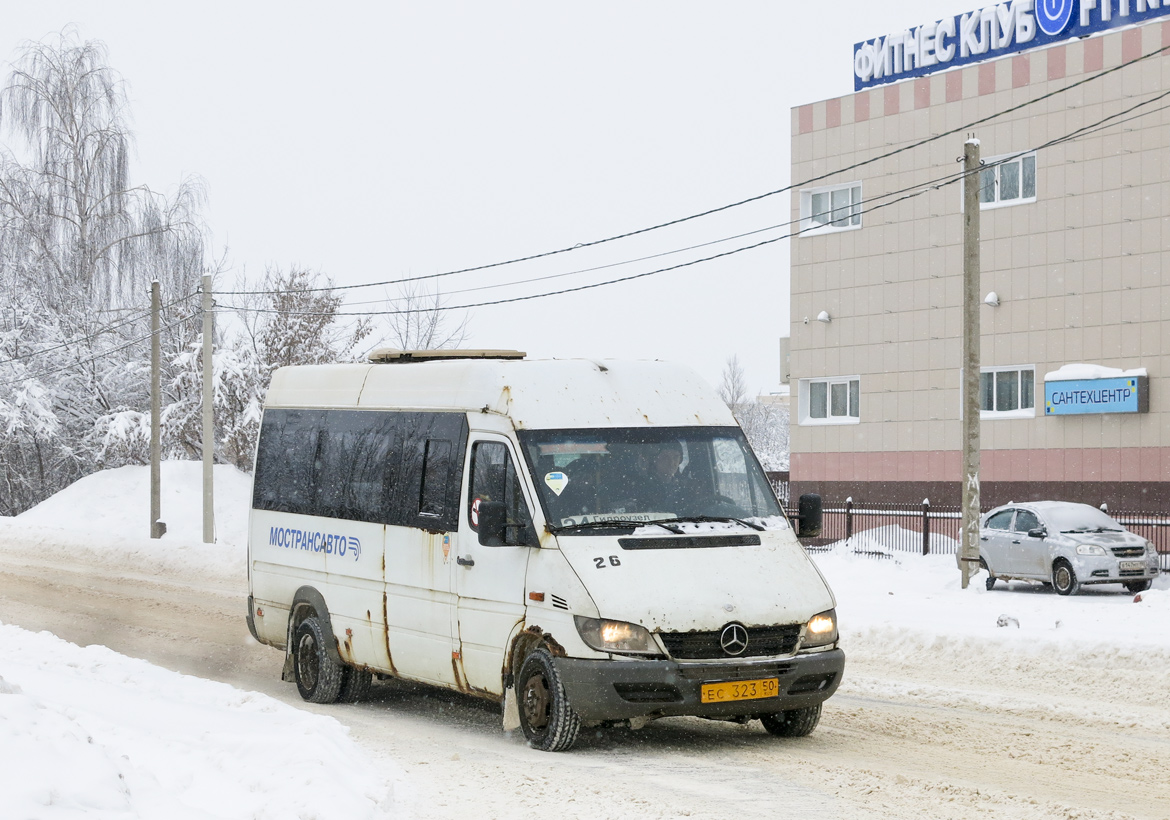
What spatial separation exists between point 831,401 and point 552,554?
31.4 meters

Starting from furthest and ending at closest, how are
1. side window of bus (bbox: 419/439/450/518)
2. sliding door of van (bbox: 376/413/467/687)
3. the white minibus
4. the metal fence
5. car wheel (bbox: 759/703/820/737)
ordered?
the metal fence, side window of bus (bbox: 419/439/450/518), sliding door of van (bbox: 376/413/467/687), car wheel (bbox: 759/703/820/737), the white minibus

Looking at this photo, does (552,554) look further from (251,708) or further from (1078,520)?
(1078,520)

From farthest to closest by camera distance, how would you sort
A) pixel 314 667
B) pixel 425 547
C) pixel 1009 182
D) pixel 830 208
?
1. pixel 830 208
2. pixel 1009 182
3. pixel 314 667
4. pixel 425 547

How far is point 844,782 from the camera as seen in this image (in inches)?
308

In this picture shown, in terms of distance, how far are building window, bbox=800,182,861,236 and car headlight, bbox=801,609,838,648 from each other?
29.9 metres

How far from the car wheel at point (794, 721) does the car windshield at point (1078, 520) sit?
48.1ft

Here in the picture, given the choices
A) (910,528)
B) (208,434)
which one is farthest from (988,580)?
(208,434)

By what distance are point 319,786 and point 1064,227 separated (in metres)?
30.3

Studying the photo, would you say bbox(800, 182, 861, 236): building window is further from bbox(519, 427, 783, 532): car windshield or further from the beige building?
bbox(519, 427, 783, 532): car windshield

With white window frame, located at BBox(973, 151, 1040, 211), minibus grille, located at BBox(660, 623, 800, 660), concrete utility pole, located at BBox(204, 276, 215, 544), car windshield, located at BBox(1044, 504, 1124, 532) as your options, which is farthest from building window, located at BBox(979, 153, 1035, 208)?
minibus grille, located at BBox(660, 623, 800, 660)

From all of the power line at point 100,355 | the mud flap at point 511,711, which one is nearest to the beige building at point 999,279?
the power line at point 100,355

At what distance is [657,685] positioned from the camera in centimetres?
852

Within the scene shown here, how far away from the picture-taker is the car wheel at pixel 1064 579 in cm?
2220

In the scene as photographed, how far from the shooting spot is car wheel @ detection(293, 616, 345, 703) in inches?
455
